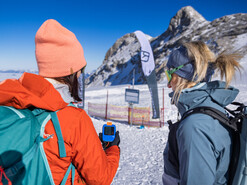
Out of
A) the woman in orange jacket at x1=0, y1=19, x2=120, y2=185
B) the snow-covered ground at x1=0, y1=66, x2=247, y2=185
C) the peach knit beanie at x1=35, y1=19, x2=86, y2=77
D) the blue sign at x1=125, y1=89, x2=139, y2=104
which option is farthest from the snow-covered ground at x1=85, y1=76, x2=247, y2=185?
the peach knit beanie at x1=35, y1=19, x2=86, y2=77

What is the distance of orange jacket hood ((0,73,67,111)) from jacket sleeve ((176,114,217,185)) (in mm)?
773

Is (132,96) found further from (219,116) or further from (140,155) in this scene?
(219,116)

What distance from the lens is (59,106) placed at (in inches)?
40.1

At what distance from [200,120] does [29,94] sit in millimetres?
979

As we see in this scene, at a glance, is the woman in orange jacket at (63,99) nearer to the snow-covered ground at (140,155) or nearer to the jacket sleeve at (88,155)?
the jacket sleeve at (88,155)

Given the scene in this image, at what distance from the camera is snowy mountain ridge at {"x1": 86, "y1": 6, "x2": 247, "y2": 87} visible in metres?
37.2

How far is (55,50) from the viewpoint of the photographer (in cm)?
122

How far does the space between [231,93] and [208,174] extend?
56cm

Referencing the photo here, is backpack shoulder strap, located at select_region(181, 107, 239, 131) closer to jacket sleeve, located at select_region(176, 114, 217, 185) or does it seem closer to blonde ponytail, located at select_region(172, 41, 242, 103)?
jacket sleeve, located at select_region(176, 114, 217, 185)

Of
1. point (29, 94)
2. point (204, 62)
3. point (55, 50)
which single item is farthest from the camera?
point (204, 62)

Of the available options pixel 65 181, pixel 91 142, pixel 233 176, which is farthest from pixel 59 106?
pixel 233 176

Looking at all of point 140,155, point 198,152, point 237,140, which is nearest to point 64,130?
point 198,152

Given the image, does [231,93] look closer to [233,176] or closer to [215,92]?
[215,92]

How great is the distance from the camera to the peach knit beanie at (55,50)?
3.93 ft
